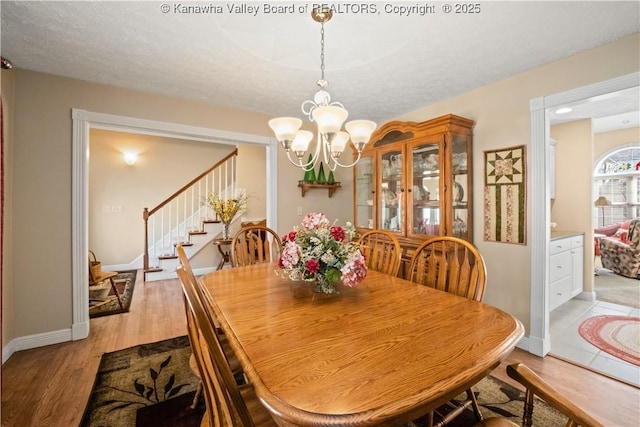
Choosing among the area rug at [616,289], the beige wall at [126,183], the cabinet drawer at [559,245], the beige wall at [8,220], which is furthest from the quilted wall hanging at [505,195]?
the beige wall at [126,183]

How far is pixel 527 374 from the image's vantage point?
0.89 m

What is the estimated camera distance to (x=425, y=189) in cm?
282

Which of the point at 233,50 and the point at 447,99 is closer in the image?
the point at 233,50

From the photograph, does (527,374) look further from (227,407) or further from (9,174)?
(9,174)

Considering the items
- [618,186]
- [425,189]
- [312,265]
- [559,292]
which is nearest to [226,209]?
[425,189]

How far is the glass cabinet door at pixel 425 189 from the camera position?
8.77 ft

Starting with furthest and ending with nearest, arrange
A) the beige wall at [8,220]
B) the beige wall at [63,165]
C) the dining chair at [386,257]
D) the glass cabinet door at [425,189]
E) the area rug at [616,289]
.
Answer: the area rug at [616,289]
the glass cabinet door at [425,189]
the beige wall at [63,165]
the beige wall at [8,220]
the dining chair at [386,257]

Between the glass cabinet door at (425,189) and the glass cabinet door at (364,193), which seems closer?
the glass cabinet door at (425,189)

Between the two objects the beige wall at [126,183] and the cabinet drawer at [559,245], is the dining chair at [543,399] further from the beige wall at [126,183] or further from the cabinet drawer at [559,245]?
the beige wall at [126,183]

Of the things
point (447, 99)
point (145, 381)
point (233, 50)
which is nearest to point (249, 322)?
point (145, 381)

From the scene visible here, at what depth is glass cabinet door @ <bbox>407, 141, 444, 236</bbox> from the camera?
8.77ft

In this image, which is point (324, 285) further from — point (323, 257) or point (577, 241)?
point (577, 241)

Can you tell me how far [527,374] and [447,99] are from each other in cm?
277

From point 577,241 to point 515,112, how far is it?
213cm
